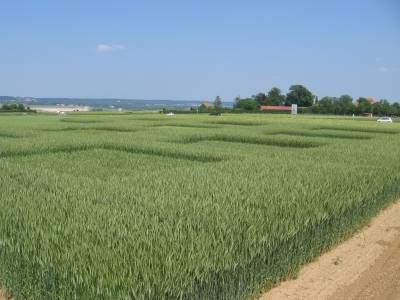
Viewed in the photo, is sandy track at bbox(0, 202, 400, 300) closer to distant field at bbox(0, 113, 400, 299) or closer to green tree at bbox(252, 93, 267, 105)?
distant field at bbox(0, 113, 400, 299)

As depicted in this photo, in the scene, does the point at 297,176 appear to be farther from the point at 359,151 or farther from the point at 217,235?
the point at 359,151

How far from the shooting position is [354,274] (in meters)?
7.19

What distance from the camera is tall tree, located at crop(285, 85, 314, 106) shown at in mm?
122250

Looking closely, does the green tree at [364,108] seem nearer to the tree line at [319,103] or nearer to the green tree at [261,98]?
the tree line at [319,103]

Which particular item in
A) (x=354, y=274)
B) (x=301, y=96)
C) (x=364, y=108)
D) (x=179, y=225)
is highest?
(x=301, y=96)

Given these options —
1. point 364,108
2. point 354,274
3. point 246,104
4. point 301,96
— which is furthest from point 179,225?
point 301,96

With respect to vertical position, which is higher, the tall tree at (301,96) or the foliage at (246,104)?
the tall tree at (301,96)

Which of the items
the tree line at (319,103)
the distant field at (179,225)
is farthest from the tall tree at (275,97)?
the distant field at (179,225)

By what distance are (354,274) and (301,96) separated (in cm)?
11996

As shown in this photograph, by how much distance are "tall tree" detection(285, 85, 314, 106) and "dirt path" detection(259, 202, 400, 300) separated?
116 m

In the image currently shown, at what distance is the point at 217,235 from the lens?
5684 mm

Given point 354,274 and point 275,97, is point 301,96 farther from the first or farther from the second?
point 354,274

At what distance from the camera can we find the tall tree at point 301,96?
401ft

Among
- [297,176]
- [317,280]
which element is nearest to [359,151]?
[297,176]
